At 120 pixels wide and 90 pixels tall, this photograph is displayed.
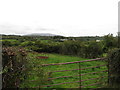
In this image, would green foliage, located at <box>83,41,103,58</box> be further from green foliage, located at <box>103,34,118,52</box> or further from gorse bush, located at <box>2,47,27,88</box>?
gorse bush, located at <box>2,47,27,88</box>

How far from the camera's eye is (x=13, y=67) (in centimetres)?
259

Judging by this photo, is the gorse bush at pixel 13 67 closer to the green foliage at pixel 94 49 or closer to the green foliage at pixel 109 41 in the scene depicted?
the green foliage at pixel 109 41

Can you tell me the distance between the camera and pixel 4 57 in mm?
2570

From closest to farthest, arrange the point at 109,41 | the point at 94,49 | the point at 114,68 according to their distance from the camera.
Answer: the point at 114,68 → the point at 109,41 → the point at 94,49

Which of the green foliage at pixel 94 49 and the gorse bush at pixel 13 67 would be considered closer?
the gorse bush at pixel 13 67

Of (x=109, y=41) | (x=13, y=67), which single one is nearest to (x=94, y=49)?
(x=109, y=41)

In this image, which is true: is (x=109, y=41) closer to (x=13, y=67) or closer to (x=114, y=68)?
(x=114, y=68)

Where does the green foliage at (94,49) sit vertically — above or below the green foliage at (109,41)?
below

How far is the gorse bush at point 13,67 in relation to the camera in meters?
2.54

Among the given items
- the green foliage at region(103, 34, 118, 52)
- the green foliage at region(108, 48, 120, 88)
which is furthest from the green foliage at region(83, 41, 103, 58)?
the green foliage at region(108, 48, 120, 88)

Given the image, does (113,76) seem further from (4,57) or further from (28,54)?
(4,57)

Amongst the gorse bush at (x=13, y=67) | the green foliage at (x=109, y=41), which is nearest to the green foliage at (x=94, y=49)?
the green foliage at (x=109, y=41)

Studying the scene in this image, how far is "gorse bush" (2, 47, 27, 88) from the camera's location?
254 centimetres

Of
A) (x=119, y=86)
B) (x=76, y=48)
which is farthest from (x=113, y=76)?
(x=76, y=48)
